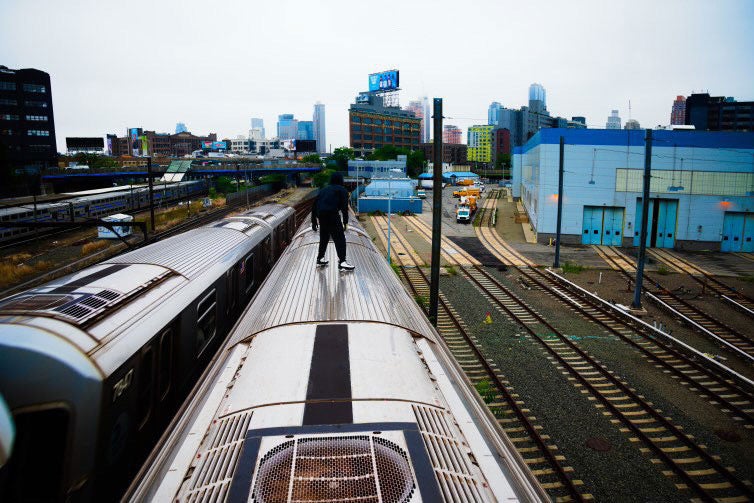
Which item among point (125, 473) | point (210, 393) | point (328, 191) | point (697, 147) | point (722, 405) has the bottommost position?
point (722, 405)

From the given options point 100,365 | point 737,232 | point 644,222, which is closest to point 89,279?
point 100,365

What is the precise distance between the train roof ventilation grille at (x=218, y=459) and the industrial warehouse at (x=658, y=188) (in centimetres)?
3214

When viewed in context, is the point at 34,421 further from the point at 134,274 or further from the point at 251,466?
the point at 134,274

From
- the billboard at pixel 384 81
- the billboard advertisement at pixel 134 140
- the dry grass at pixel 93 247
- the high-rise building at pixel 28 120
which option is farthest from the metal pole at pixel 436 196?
the billboard advertisement at pixel 134 140

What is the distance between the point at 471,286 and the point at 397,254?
28.3ft

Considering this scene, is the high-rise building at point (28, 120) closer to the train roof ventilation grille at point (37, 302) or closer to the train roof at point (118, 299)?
the train roof at point (118, 299)

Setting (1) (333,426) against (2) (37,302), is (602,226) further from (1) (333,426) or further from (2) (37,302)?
(2) (37,302)

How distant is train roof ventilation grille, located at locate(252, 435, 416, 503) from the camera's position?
3041mm

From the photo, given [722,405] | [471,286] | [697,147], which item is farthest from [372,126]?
[722,405]

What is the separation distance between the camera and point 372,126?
148 metres

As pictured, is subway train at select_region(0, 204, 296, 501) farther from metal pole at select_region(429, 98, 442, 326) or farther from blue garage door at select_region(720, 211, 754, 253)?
blue garage door at select_region(720, 211, 754, 253)

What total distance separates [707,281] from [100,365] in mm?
26663

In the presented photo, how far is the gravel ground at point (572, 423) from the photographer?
8070mm

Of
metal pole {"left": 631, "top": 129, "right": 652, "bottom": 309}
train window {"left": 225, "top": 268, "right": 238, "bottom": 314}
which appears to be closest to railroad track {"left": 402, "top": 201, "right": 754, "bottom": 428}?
metal pole {"left": 631, "top": 129, "right": 652, "bottom": 309}
